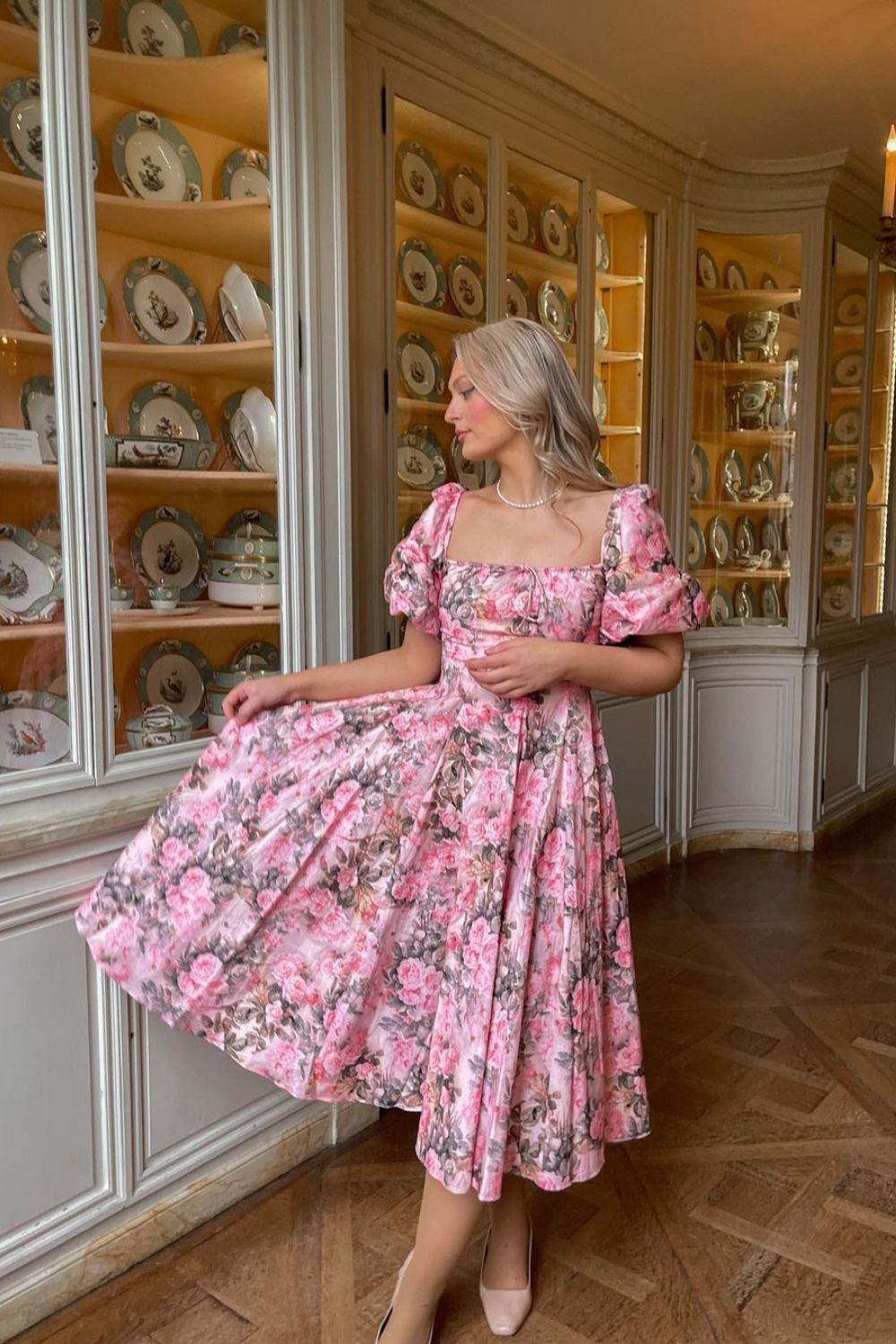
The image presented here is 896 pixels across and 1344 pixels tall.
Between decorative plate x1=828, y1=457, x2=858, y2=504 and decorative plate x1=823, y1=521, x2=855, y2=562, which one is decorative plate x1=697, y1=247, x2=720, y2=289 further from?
decorative plate x1=823, y1=521, x2=855, y2=562

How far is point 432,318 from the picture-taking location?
10.1 feet

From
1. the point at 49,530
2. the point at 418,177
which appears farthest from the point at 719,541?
the point at 49,530

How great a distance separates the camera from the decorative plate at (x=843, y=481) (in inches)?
190

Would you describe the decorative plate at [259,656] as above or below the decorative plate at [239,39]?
below

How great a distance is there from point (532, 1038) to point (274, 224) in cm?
157

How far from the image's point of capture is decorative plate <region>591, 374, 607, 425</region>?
13.0 ft

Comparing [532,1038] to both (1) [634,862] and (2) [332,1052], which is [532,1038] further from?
(1) [634,862]

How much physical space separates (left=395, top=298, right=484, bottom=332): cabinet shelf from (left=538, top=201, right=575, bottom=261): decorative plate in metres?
0.53

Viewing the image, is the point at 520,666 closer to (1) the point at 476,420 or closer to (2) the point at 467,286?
(1) the point at 476,420

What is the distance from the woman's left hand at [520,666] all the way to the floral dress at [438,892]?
0.10 meters

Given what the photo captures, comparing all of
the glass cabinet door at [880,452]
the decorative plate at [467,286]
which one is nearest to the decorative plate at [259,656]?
the decorative plate at [467,286]

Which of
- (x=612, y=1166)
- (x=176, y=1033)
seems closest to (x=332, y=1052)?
(x=176, y=1033)

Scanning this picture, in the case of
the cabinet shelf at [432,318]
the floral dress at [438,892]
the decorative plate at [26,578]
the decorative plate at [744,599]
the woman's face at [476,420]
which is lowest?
the floral dress at [438,892]

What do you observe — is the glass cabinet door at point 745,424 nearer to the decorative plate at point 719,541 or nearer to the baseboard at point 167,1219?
the decorative plate at point 719,541
